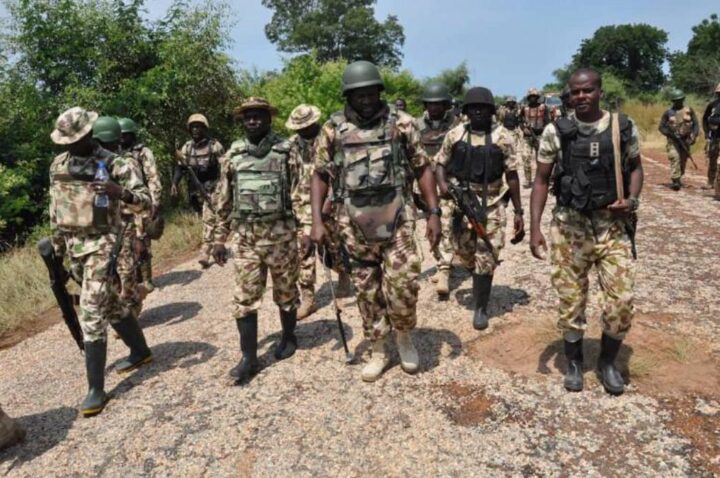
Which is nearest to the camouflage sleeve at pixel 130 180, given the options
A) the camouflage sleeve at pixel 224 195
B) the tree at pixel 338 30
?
the camouflage sleeve at pixel 224 195

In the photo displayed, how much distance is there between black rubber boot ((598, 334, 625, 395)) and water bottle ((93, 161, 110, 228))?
131 inches

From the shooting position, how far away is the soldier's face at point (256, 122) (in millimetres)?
3793

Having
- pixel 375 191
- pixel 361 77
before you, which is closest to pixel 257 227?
pixel 375 191

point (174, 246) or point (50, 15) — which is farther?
point (50, 15)

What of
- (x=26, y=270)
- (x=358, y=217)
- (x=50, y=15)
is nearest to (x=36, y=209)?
(x=26, y=270)

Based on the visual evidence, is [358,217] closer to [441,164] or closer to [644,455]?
[441,164]

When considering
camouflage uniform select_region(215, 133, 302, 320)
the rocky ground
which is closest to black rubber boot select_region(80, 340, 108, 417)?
the rocky ground

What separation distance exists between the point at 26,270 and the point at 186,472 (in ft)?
18.0

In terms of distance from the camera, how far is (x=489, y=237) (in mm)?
4527

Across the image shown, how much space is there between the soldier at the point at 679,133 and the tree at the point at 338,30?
38.2 metres

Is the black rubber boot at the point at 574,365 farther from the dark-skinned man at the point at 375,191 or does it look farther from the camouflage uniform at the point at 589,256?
the dark-skinned man at the point at 375,191

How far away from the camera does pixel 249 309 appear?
3.83 metres

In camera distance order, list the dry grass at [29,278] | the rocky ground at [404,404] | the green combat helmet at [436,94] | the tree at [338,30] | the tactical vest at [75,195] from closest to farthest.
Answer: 1. the rocky ground at [404,404]
2. the tactical vest at [75,195]
3. the dry grass at [29,278]
4. the green combat helmet at [436,94]
5. the tree at [338,30]

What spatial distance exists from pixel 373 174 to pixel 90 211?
75.3 inches
